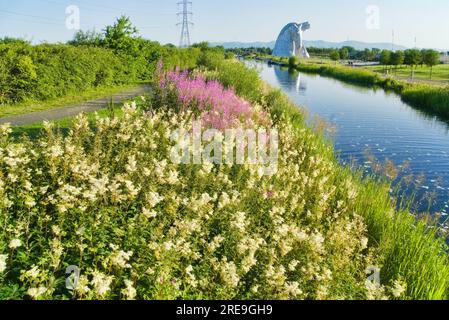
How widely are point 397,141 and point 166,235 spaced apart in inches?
543

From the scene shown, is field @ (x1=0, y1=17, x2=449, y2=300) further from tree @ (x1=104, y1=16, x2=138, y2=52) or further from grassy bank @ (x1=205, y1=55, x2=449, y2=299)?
tree @ (x1=104, y1=16, x2=138, y2=52)

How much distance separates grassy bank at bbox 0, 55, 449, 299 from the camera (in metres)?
3.37

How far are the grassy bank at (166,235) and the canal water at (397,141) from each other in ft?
7.73

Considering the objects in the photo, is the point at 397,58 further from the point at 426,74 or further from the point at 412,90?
the point at 412,90

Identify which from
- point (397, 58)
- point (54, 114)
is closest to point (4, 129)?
point (54, 114)

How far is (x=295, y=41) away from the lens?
156 metres

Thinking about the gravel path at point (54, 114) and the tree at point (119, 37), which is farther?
the tree at point (119, 37)

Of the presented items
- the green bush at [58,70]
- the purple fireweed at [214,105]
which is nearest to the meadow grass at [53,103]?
the green bush at [58,70]

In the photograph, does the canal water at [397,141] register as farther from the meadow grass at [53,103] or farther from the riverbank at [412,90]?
the meadow grass at [53,103]

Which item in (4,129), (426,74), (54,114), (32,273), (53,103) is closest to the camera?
(32,273)

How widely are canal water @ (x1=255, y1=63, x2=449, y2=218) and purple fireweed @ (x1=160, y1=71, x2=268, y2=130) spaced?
2482 mm

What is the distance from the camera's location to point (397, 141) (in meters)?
15.4

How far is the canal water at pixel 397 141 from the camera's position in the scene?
998cm
